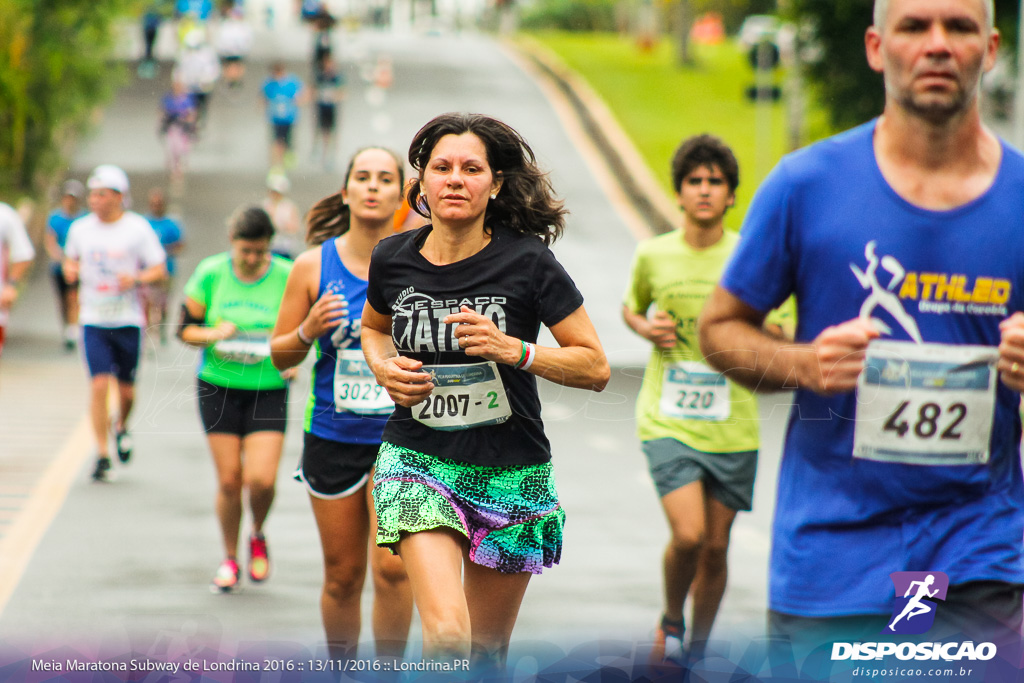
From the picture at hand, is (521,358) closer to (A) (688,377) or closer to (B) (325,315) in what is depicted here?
Result: (B) (325,315)

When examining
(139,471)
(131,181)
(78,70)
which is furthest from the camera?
(131,181)

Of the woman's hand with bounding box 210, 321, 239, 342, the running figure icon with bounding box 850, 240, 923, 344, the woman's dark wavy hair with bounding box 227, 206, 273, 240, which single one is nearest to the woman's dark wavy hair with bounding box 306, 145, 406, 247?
the woman's hand with bounding box 210, 321, 239, 342

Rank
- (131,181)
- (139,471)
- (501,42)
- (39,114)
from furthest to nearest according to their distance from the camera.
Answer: (501,42) → (131,181) → (39,114) → (139,471)

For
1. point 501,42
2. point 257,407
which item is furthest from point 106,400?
point 501,42

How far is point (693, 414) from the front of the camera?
584 centimetres

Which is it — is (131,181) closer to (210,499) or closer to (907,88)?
(210,499)

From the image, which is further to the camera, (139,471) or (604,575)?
(139,471)

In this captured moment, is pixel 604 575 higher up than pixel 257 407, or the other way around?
pixel 257 407

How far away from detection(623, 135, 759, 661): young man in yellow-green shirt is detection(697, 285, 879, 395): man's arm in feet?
8.33

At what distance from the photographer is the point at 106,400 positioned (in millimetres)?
9469

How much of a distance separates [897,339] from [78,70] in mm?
20842

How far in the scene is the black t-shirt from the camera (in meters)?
3.88

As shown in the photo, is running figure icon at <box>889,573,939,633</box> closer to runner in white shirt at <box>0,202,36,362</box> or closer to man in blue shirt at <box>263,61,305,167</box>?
runner in white shirt at <box>0,202,36,362</box>

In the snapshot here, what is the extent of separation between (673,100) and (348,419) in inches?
1276
